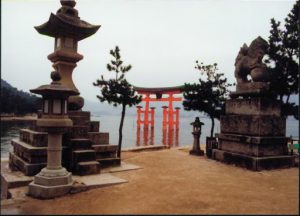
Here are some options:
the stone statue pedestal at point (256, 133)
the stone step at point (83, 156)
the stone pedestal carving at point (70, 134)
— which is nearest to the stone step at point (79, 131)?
the stone pedestal carving at point (70, 134)

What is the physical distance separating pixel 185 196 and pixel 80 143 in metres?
3.59

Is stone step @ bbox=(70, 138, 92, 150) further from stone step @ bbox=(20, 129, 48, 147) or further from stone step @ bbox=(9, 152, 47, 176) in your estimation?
stone step @ bbox=(9, 152, 47, 176)

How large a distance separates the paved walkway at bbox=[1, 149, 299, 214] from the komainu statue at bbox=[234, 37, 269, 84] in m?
2.91

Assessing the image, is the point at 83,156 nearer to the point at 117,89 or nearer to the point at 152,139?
the point at 117,89

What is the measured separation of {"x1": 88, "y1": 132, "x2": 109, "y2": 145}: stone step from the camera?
861cm

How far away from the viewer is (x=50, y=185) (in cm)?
593

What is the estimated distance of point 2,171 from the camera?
26.4 ft

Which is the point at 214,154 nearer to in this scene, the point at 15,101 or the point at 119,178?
the point at 119,178

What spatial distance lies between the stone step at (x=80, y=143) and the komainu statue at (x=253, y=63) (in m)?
5.24

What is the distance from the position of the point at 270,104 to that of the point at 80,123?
18.6 feet

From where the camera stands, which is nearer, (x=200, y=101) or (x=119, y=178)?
(x=119, y=178)

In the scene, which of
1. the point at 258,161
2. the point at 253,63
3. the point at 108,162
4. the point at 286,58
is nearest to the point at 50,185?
the point at 108,162

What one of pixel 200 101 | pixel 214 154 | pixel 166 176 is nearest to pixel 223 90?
pixel 200 101

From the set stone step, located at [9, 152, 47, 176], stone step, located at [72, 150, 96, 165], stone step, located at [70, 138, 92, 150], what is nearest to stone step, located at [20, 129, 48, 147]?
stone step, located at [9, 152, 47, 176]
